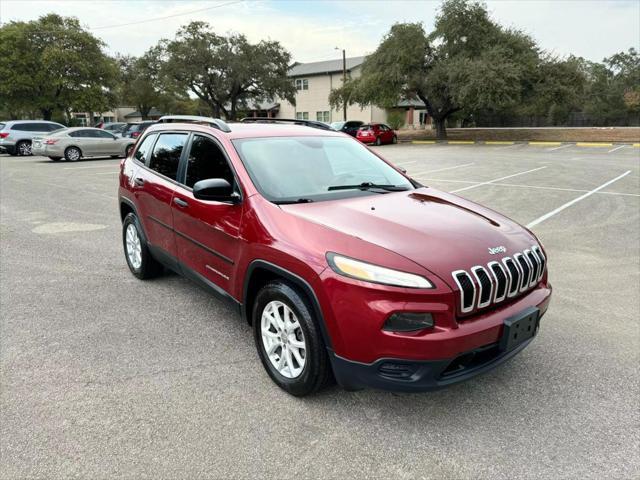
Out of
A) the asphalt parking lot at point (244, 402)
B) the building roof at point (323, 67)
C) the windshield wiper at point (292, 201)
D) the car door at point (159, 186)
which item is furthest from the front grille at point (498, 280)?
the building roof at point (323, 67)

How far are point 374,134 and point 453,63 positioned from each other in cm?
790

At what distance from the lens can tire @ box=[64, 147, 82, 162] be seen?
64.8 feet

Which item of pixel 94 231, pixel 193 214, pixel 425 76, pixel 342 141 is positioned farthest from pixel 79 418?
pixel 425 76

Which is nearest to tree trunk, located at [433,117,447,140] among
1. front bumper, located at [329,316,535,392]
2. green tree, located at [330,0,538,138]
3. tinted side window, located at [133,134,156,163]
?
green tree, located at [330,0,538,138]

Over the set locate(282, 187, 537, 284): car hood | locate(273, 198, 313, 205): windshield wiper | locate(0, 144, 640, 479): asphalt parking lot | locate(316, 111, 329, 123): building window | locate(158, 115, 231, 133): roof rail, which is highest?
locate(316, 111, 329, 123): building window

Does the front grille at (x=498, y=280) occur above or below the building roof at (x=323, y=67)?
below

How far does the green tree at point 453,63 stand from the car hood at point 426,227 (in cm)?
2999

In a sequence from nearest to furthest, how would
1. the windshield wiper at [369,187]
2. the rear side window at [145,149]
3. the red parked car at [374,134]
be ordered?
the windshield wiper at [369,187] → the rear side window at [145,149] → the red parked car at [374,134]

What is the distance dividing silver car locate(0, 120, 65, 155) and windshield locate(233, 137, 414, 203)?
23.6m

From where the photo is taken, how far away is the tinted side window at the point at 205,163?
355 centimetres

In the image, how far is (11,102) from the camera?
34.6 metres

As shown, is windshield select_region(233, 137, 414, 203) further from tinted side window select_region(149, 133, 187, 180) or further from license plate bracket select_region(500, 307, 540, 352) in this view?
license plate bracket select_region(500, 307, 540, 352)

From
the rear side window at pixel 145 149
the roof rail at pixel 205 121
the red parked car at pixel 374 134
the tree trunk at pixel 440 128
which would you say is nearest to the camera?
the roof rail at pixel 205 121

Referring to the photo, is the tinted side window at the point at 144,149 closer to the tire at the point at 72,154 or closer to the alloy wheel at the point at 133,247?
the alloy wheel at the point at 133,247
